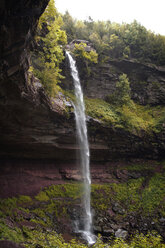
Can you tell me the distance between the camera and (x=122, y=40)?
89.6 ft

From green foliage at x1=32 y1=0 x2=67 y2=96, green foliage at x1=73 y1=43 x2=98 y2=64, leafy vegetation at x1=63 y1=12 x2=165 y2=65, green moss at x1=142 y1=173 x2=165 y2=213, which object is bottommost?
green moss at x1=142 y1=173 x2=165 y2=213

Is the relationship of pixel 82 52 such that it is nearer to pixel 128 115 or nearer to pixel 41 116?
pixel 128 115

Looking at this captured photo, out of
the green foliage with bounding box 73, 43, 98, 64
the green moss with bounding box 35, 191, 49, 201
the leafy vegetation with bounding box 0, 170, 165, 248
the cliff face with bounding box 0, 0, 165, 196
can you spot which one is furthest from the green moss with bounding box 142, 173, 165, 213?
the green foliage with bounding box 73, 43, 98, 64

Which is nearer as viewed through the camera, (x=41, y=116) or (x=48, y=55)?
(x=41, y=116)

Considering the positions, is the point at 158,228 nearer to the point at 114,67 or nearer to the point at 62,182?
the point at 62,182

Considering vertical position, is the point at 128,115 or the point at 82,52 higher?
the point at 82,52

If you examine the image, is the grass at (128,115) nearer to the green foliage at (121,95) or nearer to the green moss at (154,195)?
the green foliage at (121,95)

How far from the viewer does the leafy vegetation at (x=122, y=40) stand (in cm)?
2564

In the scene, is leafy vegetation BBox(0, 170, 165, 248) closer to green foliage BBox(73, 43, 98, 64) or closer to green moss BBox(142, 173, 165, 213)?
green moss BBox(142, 173, 165, 213)

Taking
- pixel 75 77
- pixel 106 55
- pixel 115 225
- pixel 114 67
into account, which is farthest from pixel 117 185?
pixel 106 55

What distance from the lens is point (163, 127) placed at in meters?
20.5

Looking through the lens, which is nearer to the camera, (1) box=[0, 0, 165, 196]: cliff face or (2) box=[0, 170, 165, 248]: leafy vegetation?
(1) box=[0, 0, 165, 196]: cliff face

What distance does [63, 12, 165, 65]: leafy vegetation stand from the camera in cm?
2564

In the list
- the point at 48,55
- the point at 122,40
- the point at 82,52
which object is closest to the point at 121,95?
the point at 82,52
